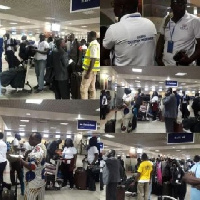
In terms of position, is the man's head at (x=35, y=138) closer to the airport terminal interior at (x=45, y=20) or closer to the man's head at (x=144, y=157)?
the airport terminal interior at (x=45, y=20)

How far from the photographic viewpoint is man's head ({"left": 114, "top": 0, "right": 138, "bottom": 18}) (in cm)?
343

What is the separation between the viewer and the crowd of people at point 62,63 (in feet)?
12.4

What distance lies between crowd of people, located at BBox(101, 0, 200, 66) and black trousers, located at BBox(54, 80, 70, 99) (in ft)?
2.06

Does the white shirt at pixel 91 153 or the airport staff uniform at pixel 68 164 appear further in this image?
the airport staff uniform at pixel 68 164

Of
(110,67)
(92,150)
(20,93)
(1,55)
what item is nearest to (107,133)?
(92,150)

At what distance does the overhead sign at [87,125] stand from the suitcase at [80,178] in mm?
456

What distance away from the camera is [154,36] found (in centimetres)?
345

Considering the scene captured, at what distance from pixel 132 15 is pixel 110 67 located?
548 millimetres

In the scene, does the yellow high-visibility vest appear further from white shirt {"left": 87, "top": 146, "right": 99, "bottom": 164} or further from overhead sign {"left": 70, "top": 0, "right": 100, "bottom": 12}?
white shirt {"left": 87, "top": 146, "right": 99, "bottom": 164}

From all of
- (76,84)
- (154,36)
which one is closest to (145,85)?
(154,36)

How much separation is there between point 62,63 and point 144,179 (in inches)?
59.2

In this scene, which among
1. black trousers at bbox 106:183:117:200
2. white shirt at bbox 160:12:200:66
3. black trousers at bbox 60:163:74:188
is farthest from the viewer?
black trousers at bbox 60:163:74:188

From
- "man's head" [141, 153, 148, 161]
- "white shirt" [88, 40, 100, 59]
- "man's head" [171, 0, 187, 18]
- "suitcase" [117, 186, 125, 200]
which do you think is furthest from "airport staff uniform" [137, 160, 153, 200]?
"man's head" [171, 0, 187, 18]

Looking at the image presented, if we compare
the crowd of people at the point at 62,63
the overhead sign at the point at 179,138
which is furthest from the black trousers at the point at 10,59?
the overhead sign at the point at 179,138
